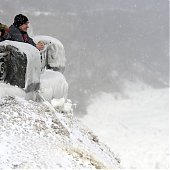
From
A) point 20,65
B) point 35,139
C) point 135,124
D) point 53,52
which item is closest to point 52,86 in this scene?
point 20,65

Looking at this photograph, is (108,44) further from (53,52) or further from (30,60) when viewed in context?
(30,60)

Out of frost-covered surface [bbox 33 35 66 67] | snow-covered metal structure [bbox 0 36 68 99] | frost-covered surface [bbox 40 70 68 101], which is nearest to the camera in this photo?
snow-covered metal structure [bbox 0 36 68 99]

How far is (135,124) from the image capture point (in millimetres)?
33844

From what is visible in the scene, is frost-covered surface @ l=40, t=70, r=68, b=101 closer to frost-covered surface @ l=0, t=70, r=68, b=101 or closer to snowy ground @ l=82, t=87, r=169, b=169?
frost-covered surface @ l=0, t=70, r=68, b=101

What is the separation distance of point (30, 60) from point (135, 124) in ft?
89.4

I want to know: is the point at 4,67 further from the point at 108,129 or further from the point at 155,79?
the point at 155,79

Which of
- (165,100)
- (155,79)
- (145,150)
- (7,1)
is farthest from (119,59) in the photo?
(145,150)

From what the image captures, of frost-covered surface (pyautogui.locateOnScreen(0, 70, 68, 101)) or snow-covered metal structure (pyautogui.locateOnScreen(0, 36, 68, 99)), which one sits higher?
snow-covered metal structure (pyautogui.locateOnScreen(0, 36, 68, 99))

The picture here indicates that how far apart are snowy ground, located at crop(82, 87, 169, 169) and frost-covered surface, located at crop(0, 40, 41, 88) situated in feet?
48.5

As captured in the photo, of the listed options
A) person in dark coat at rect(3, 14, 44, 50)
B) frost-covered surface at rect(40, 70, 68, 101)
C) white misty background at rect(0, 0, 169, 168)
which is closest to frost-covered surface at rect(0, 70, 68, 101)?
frost-covered surface at rect(40, 70, 68, 101)

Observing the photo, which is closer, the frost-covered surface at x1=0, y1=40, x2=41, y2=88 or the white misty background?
the frost-covered surface at x1=0, y1=40, x2=41, y2=88

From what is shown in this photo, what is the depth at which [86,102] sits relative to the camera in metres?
38.4

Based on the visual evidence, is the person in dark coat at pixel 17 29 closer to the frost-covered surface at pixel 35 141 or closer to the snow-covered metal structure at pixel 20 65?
the snow-covered metal structure at pixel 20 65

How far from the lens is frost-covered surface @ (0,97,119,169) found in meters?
5.13
